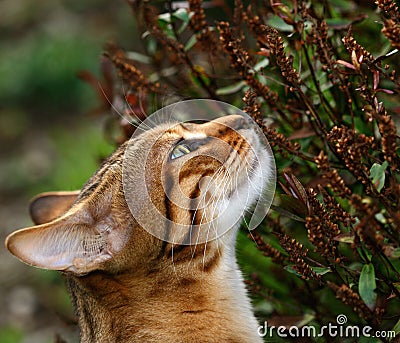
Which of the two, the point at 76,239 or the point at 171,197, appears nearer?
the point at 76,239

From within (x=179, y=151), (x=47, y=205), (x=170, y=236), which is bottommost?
(x=47, y=205)

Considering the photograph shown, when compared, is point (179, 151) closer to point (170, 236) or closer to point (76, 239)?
point (170, 236)

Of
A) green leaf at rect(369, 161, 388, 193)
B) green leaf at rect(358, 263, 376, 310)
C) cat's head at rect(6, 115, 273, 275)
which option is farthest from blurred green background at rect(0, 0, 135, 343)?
green leaf at rect(369, 161, 388, 193)

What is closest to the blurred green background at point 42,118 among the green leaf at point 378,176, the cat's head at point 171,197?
the cat's head at point 171,197

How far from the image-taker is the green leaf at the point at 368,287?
212cm

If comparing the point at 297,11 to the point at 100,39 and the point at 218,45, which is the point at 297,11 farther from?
the point at 100,39

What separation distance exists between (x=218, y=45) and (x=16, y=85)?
599cm

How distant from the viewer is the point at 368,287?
2152 mm

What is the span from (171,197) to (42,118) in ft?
20.9

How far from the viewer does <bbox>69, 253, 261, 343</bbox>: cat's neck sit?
283 cm

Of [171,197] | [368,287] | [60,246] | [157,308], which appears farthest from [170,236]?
[368,287]

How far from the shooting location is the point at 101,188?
2775mm

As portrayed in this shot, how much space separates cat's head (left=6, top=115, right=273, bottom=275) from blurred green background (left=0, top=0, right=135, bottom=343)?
3.28m

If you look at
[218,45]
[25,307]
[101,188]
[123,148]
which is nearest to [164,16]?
[218,45]
